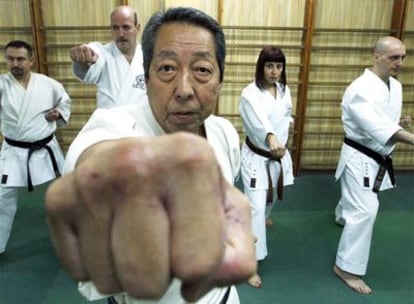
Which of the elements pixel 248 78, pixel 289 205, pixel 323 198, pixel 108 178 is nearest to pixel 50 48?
pixel 248 78

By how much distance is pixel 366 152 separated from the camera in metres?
2.57

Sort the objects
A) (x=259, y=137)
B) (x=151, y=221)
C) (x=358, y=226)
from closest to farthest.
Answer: (x=151, y=221) → (x=358, y=226) → (x=259, y=137)

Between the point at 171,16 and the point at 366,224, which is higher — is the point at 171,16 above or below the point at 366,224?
above

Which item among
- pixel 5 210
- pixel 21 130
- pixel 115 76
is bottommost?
pixel 5 210

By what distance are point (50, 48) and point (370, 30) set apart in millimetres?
3628

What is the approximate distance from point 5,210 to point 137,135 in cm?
232

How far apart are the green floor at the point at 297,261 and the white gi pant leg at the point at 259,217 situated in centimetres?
16

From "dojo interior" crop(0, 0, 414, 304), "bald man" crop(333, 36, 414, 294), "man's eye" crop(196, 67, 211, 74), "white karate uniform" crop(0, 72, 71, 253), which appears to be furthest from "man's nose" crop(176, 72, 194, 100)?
"dojo interior" crop(0, 0, 414, 304)

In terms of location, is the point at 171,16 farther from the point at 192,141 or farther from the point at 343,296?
the point at 343,296

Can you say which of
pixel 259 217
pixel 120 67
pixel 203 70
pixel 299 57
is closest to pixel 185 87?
pixel 203 70

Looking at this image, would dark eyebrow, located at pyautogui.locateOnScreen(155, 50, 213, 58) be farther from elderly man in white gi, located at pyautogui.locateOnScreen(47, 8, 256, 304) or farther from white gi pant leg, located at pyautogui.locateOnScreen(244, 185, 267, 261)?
white gi pant leg, located at pyautogui.locateOnScreen(244, 185, 267, 261)

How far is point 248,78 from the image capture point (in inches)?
176

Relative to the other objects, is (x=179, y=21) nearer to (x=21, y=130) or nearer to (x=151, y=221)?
(x=151, y=221)

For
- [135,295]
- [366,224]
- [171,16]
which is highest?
[171,16]
